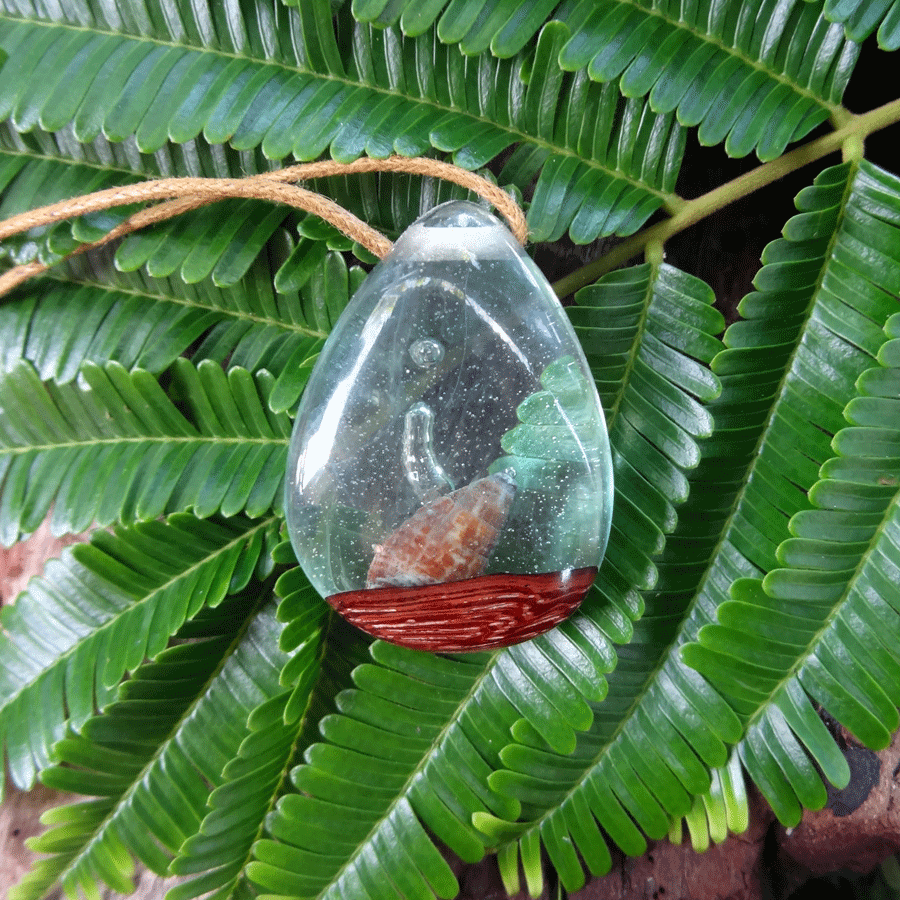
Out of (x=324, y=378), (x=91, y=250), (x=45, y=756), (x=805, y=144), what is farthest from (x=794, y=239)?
(x=45, y=756)

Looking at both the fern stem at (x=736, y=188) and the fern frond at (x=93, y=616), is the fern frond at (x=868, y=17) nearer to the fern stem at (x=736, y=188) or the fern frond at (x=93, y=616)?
the fern stem at (x=736, y=188)

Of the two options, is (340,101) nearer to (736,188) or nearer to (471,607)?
(736,188)

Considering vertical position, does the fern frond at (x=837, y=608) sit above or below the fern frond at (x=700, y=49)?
below

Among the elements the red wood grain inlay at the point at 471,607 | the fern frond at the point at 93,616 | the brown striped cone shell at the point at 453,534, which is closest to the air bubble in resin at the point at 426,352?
the brown striped cone shell at the point at 453,534

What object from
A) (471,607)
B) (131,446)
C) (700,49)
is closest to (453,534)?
(471,607)

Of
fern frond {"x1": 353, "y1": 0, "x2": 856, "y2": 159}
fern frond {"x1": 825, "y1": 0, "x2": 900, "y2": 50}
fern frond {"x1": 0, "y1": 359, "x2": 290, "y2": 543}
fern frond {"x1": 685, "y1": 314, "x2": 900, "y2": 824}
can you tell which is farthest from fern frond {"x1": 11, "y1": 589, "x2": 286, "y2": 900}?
fern frond {"x1": 825, "y1": 0, "x2": 900, "y2": 50}

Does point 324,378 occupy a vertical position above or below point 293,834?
above

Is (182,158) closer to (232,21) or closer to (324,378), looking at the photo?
(232,21)
